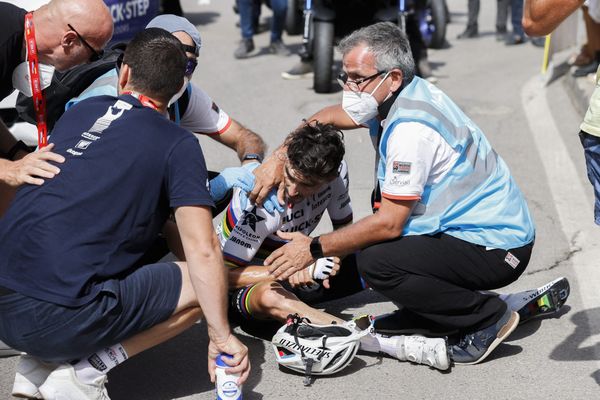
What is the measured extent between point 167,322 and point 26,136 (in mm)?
3248

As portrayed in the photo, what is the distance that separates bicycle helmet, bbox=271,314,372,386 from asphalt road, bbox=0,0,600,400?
81mm

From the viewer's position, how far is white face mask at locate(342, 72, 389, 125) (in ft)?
12.5

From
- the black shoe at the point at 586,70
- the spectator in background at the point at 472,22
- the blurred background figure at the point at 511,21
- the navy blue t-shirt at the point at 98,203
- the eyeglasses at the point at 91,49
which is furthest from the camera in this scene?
the spectator in background at the point at 472,22

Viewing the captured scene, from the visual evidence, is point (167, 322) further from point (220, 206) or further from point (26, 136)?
point (26, 136)

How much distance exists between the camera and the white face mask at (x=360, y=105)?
380cm

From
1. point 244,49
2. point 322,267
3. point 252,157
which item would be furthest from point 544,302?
point 244,49

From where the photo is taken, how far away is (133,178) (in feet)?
10.3

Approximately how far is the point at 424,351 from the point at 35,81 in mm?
1952

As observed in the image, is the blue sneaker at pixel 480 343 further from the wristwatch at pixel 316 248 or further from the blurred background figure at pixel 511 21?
the blurred background figure at pixel 511 21

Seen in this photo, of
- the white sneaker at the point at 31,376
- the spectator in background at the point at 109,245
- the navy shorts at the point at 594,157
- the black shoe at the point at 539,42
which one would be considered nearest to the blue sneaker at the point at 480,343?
the navy shorts at the point at 594,157

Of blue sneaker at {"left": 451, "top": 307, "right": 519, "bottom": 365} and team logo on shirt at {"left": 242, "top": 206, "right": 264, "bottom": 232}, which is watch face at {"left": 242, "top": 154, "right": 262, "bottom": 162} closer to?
team logo on shirt at {"left": 242, "top": 206, "right": 264, "bottom": 232}

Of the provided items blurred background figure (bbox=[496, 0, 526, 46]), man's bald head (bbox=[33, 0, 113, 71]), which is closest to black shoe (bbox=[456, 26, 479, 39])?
blurred background figure (bbox=[496, 0, 526, 46])

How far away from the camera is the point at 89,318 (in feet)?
10.2

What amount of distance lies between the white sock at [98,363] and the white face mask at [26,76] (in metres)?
1.31
